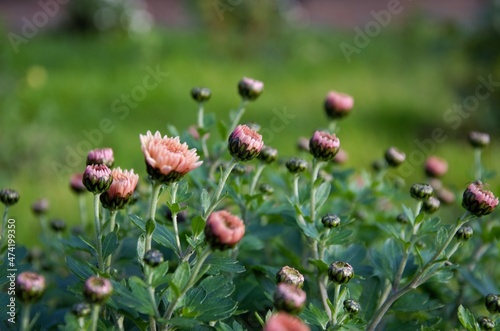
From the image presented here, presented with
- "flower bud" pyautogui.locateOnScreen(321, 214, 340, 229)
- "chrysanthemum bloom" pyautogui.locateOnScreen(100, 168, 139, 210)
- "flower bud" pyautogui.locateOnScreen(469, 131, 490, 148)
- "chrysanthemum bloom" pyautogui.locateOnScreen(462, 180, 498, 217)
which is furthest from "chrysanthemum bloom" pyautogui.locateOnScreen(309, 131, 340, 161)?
"flower bud" pyautogui.locateOnScreen(469, 131, 490, 148)

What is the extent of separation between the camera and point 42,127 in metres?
3.93

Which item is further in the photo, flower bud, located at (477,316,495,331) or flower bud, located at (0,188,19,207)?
flower bud, located at (0,188,19,207)

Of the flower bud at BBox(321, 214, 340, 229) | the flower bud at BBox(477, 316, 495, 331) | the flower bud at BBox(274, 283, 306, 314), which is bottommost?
the flower bud at BBox(477, 316, 495, 331)

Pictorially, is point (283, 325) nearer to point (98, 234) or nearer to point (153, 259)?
point (153, 259)

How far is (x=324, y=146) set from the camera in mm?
1382

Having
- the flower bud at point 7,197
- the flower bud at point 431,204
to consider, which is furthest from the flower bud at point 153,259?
the flower bud at point 431,204

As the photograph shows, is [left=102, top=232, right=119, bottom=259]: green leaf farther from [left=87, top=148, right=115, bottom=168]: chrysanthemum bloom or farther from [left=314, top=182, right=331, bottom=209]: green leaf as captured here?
[left=314, top=182, right=331, bottom=209]: green leaf

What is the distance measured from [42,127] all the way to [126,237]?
102 inches

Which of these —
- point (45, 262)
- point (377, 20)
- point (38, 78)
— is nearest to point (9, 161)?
point (38, 78)

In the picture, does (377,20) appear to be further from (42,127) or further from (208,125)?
(208,125)

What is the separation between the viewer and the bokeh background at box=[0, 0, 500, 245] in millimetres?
3885

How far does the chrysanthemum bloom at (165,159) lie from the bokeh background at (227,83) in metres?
1.90

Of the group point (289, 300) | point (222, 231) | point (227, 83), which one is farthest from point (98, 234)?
point (227, 83)

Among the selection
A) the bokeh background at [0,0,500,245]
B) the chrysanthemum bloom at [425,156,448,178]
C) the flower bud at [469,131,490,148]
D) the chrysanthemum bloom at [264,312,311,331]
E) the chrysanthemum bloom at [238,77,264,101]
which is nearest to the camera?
the chrysanthemum bloom at [264,312,311,331]
